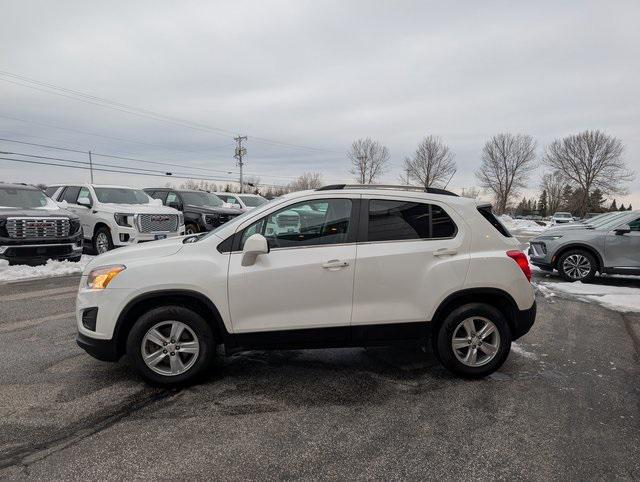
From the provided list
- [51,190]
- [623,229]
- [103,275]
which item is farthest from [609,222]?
[51,190]

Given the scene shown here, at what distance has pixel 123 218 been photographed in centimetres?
1145

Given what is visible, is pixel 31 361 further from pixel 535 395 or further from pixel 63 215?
pixel 63 215

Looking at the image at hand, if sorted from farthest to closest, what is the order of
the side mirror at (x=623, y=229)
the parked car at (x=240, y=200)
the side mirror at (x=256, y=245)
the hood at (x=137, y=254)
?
1. the parked car at (x=240, y=200)
2. the side mirror at (x=623, y=229)
3. the hood at (x=137, y=254)
4. the side mirror at (x=256, y=245)

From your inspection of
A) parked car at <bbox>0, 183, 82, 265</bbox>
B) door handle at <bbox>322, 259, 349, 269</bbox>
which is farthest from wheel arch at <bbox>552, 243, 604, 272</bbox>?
parked car at <bbox>0, 183, 82, 265</bbox>

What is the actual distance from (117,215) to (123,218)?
0.16m

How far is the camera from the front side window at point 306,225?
3863 mm

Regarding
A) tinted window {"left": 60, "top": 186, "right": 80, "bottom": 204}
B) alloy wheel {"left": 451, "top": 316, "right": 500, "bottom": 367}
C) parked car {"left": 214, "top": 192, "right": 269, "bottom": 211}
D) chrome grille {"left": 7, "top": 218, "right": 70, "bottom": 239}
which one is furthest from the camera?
parked car {"left": 214, "top": 192, "right": 269, "bottom": 211}

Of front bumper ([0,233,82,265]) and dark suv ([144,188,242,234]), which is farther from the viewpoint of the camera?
dark suv ([144,188,242,234])

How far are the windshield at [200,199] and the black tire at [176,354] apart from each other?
12.4 meters

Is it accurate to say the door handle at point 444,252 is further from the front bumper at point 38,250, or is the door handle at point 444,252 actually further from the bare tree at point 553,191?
the bare tree at point 553,191

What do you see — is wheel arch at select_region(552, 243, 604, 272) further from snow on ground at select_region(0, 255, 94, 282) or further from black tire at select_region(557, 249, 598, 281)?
snow on ground at select_region(0, 255, 94, 282)

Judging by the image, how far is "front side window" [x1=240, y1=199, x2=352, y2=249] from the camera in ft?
12.7

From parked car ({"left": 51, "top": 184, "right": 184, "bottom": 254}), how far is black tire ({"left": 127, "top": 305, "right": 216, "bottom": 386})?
836 cm

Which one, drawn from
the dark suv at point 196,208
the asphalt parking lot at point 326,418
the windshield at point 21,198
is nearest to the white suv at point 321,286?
the asphalt parking lot at point 326,418
